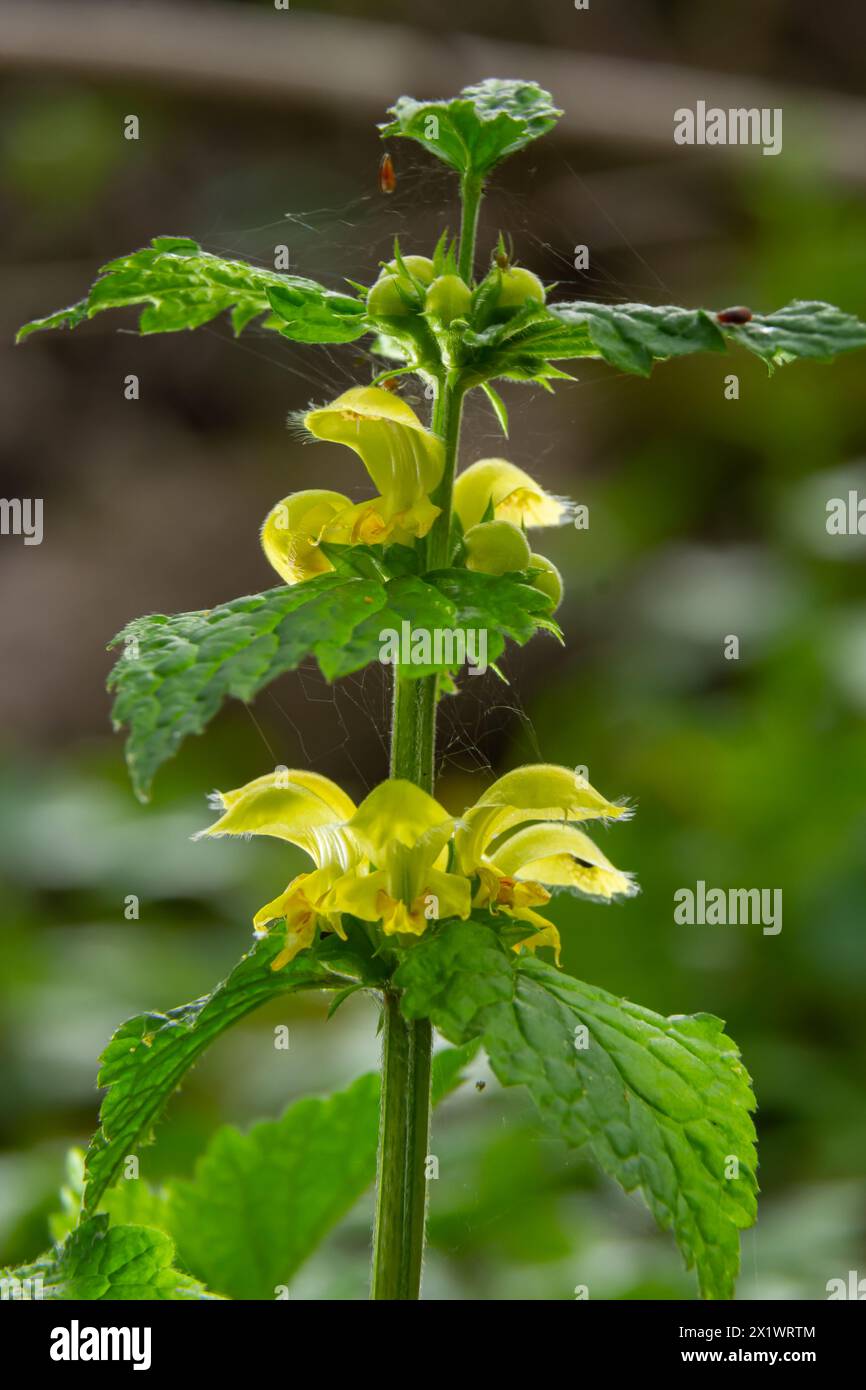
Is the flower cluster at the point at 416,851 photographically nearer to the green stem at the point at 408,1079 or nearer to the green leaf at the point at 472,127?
the green stem at the point at 408,1079

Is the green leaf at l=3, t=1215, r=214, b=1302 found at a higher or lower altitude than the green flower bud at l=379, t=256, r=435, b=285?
lower

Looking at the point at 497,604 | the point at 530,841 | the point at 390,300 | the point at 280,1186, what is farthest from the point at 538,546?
the point at 497,604

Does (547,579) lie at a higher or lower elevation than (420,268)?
lower

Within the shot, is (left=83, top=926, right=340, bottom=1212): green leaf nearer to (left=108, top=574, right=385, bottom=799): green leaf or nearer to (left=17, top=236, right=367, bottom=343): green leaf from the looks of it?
(left=108, top=574, right=385, bottom=799): green leaf

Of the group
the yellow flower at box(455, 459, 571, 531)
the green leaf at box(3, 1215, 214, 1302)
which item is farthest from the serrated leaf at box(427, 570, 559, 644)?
the green leaf at box(3, 1215, 214, 1302)

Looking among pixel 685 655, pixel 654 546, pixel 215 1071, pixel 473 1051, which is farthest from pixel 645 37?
pixel 473 1051

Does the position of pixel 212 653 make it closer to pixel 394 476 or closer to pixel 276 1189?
pixel 394 476

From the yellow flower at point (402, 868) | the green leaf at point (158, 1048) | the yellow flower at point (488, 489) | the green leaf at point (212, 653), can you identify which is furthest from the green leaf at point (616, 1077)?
the yellow flower at point (488, 489)
